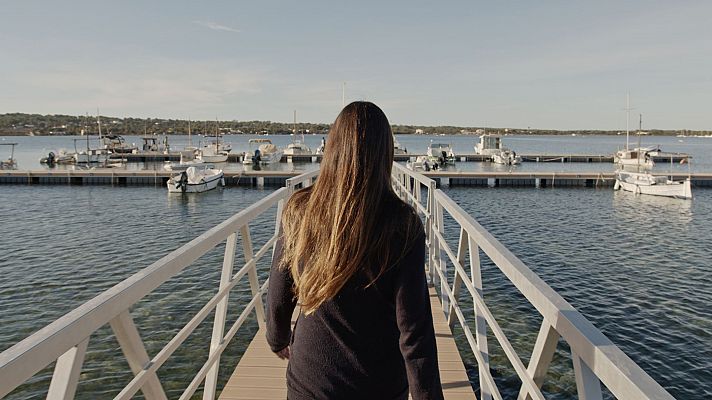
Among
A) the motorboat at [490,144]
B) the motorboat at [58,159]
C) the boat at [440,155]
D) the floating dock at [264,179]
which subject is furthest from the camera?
the motorboat at [490,144]

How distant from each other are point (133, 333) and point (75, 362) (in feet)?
1.37

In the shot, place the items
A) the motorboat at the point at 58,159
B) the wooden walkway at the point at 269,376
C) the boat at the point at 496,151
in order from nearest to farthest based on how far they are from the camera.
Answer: the wooden walkway at the point at 269,376 → the boat at the point at 496,151 → the motorboat at the point at 58,159

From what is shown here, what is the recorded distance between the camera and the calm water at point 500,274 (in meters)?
8.34

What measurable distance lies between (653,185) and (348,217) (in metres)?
34.4

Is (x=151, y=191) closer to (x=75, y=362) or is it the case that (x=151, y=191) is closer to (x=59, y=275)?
(x=59, y=275)

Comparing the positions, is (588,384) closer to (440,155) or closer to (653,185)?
(653,185)

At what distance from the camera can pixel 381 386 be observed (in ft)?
5.30

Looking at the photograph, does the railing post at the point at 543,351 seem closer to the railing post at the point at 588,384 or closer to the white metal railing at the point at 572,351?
the white metal railing at the point at 572,351

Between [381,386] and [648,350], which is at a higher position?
[381,386]

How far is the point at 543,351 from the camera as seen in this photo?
1774 mm

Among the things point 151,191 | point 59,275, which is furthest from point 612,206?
point 151,191

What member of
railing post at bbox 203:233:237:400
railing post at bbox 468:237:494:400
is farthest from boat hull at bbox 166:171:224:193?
railing post at bbox 468:237:494:400

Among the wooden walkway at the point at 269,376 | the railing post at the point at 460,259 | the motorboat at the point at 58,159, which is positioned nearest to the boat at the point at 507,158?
the motorboat at the point at 58,159

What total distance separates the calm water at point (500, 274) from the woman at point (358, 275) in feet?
20.8
